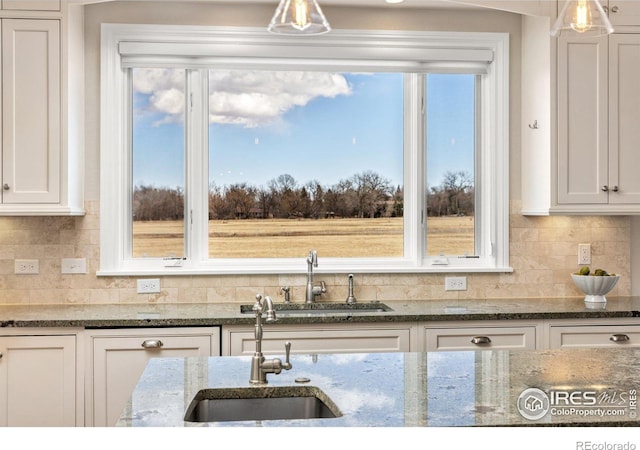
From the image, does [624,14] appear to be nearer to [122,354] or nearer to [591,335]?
[591,335]

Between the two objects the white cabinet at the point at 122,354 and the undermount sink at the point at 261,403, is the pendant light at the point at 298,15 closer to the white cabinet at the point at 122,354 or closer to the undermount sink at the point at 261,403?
the undermount sink at the point at 261,403

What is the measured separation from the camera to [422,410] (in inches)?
76.5

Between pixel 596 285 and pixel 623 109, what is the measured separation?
3.46ft

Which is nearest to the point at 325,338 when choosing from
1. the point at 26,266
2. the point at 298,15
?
the point at 26,266

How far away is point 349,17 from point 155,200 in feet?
5.40

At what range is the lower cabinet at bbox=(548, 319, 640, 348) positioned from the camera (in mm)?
3928

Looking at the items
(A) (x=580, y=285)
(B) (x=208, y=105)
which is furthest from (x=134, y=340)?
(A) (x=580, y=285)

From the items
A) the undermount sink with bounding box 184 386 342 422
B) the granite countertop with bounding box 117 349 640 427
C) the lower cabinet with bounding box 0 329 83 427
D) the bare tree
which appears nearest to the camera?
the granite countertop with bounding box 117 349 640 427

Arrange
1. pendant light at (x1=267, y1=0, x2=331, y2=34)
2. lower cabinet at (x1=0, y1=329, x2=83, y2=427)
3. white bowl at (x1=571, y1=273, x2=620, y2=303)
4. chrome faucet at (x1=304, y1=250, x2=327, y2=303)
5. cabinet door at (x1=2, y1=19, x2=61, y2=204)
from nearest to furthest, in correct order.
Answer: pendant light at (x1=267, y1=0, x2=331, y2=34)
lower cabinet at (x1=0, y1=329, x2=83, y2=427)
cabinet door at (x1=2, y1=19, x2=61, y2=204)
white bowl at (x1=571, y1=273, x2=620, y2=303)
chrome faucet at (x1=304, y1=250, x2=327, y2=303)

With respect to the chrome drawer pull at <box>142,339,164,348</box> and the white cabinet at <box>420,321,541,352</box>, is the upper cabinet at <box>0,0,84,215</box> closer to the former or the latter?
the chrome drawer pull at <box>142,339,164,348</box>

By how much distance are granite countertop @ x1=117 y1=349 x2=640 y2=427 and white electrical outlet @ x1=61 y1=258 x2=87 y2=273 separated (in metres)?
1.83

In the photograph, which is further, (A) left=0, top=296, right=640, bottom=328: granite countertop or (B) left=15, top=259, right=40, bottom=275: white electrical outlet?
(B) left=15, top=259, right=40, bottom=275: white electrical outlet

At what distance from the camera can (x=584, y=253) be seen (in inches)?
180

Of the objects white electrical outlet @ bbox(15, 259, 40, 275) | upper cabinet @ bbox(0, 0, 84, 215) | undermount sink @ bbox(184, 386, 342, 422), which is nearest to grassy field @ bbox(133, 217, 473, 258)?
white electrical outlet @ bbox(15, 259, 40, 275)
